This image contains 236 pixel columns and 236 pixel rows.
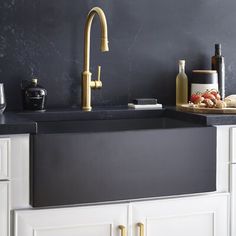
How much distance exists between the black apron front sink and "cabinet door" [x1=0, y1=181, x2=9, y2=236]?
0.10m

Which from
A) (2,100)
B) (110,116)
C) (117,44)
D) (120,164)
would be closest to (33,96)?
(2,100)

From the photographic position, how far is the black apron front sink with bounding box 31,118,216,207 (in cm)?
214

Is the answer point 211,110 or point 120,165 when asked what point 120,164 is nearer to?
point 120,165

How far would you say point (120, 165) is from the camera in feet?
7.37

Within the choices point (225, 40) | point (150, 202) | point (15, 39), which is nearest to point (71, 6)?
point (15, 39)

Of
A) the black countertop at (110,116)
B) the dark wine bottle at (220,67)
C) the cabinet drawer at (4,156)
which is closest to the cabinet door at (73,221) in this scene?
the cabinet drawer at (4,156)

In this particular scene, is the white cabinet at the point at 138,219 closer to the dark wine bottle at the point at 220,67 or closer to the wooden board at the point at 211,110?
the wooden board at the point at 211,110

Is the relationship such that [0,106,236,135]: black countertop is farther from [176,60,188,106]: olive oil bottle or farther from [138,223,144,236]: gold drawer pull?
[138,223,144,236]: gold drawer pull

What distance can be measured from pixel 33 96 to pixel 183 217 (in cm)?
89

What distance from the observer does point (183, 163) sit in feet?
7.73

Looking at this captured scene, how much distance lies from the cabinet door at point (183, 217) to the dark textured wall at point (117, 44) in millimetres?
792

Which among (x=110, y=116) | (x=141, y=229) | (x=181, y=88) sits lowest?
(x=141, y=229)

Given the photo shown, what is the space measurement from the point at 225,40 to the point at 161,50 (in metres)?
0.39

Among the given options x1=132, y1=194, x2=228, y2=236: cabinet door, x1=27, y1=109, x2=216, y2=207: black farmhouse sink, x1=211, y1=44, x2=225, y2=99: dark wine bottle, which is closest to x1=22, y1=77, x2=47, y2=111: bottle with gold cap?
x1=27, y1=109, x2=216, y2=207: black farmhouse sink
